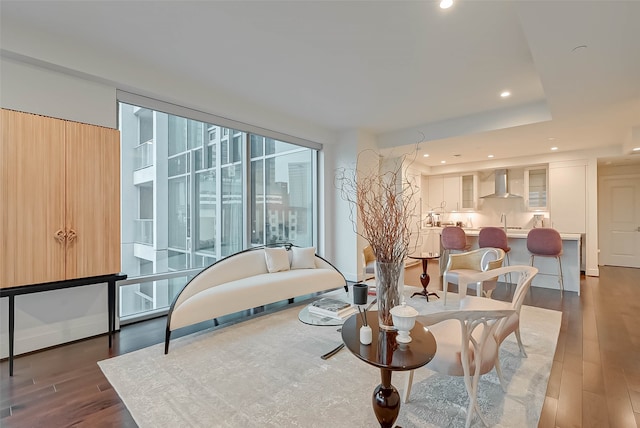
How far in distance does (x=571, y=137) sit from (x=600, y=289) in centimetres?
270

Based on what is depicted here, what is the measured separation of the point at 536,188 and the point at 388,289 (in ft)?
23.8

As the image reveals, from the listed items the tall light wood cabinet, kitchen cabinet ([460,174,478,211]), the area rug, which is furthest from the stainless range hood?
the tall light wood cabinet

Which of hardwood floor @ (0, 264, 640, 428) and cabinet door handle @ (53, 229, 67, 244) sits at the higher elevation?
cabinet door handle @ (53, 229, 67, 244)

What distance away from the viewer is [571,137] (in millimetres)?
5215

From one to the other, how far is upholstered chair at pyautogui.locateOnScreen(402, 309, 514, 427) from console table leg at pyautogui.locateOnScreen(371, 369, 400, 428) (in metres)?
0.34

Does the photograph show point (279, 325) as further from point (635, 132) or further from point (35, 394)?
point (635, 132)

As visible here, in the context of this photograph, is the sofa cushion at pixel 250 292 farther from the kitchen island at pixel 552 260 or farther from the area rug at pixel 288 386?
the kitchen island at pixel 552 260

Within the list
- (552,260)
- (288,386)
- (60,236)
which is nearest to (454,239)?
(552,260)

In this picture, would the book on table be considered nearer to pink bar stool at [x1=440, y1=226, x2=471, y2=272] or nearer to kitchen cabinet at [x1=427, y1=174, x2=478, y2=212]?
pink bar stool at [x1=440, y1=226, x2=471, y2=272]

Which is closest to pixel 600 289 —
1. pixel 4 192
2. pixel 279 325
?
pixel 279 325

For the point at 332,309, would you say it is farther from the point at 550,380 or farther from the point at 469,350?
the point at 550,380

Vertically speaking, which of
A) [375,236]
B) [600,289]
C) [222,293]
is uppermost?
[375,236]

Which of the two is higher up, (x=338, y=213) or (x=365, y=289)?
(x=338, y=213)

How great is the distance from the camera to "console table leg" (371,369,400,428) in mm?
1560
